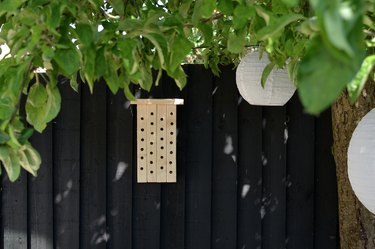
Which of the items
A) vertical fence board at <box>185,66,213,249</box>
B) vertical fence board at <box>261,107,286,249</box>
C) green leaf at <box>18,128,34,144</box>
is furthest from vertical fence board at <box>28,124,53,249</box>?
green leaf at <box>18,128,34,144</box>

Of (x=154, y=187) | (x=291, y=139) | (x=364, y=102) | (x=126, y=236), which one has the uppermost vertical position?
(x=364, y=102)

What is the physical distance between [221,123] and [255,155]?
0.73ft

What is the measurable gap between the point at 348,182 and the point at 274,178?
40 cm

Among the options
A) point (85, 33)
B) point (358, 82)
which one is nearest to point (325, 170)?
point (85, 33)

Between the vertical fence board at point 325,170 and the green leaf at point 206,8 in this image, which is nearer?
the green leaf at point 206,8

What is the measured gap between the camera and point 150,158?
96.5 inches

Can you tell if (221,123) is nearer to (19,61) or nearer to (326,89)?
(19,61)

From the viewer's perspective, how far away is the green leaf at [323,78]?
0.46 m

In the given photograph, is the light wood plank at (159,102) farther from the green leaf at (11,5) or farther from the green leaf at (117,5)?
the green leaf at (11,5)

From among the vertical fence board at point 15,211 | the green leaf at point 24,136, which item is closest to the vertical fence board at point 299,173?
the vertical fence board at point 15,211

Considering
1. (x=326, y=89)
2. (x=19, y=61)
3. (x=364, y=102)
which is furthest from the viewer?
(x=364, y=102)

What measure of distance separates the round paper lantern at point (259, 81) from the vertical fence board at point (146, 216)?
692mm

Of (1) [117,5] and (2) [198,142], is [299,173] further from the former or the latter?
(1) [117,5]

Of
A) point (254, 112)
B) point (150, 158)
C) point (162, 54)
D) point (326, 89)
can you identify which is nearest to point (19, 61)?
point (162, 54)
